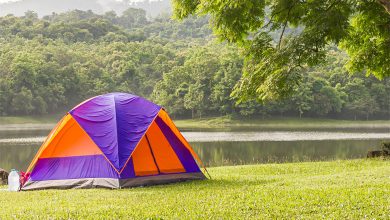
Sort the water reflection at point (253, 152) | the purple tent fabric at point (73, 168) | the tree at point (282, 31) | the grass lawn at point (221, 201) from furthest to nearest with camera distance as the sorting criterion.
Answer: the water reflection at point (253, 152) < the purple tent fabric at point (73, 168) < the tree at point (282, 31) < the grass lawn at point (221, 201)

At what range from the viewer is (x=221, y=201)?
890 cm

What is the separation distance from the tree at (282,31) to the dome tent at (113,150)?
358 centimetres

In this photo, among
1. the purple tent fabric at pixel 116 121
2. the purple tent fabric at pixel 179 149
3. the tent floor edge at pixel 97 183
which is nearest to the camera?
the tent floor edge at pixel 97 183

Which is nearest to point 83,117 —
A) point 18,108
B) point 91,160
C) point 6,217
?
point 91,160

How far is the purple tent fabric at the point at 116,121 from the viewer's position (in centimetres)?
1239

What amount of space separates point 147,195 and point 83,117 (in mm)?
3487

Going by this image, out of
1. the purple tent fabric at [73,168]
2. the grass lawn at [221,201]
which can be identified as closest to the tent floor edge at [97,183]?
the purple tent fabric at [73,168]

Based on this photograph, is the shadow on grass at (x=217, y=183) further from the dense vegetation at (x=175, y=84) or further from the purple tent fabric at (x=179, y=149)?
the dense vegetation at (x=175, y=84)

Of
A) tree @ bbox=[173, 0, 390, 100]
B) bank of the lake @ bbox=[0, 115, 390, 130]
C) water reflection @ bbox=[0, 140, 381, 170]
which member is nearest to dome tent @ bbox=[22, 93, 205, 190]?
tree @ bbox=[173, 0, 390, 100]

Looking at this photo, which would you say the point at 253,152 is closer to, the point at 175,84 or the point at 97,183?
the point at 97,183

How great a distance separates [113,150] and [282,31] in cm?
540

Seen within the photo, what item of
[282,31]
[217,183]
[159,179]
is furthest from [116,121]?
[282,31]

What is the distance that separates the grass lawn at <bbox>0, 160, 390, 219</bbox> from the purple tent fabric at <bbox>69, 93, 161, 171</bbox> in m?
1.21

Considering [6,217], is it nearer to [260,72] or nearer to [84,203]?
[84,203]
